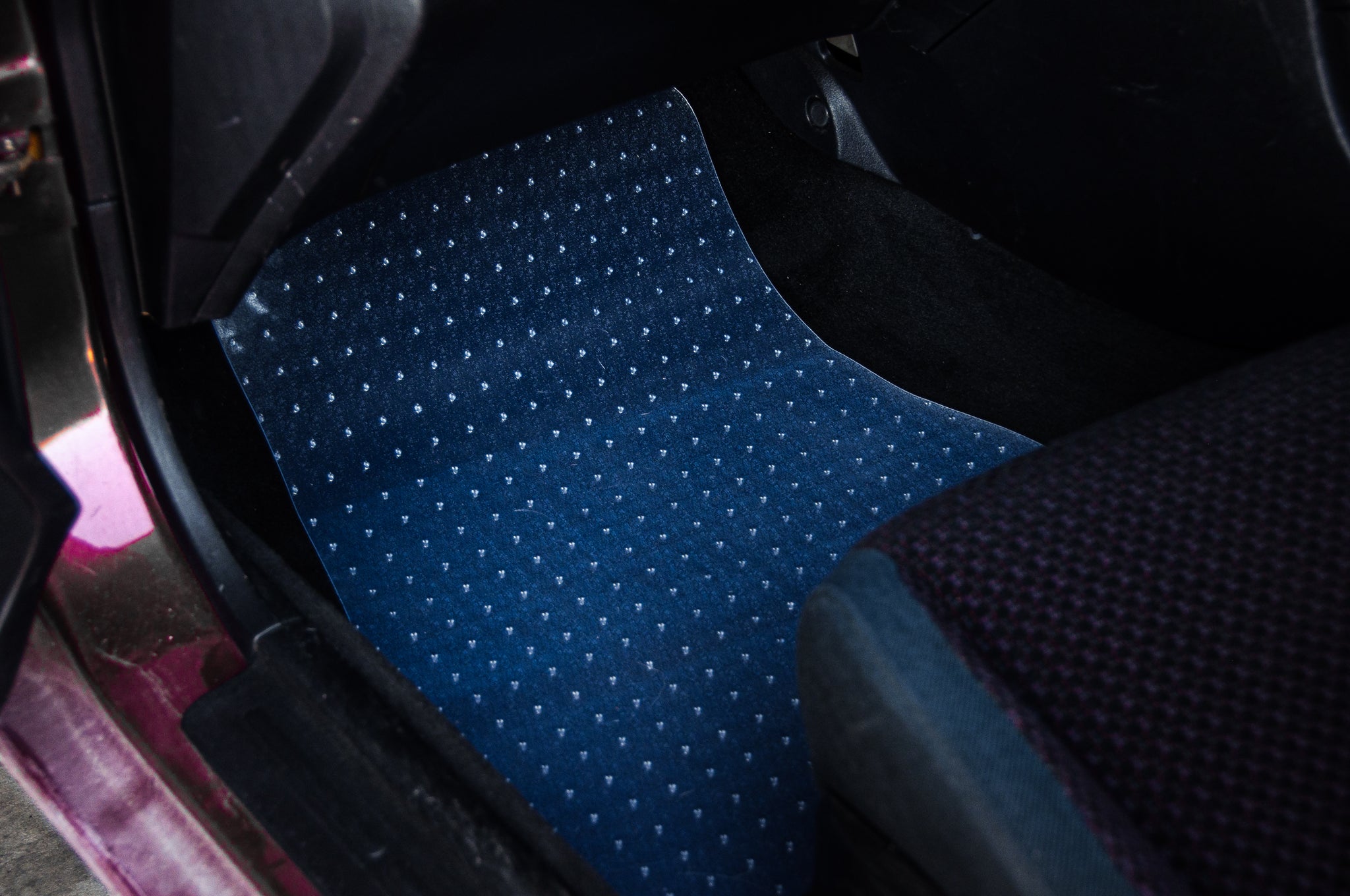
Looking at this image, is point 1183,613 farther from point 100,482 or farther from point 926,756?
point 100,482

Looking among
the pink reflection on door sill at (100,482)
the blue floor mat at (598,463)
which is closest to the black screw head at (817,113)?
the blue floor mat at (598,463)

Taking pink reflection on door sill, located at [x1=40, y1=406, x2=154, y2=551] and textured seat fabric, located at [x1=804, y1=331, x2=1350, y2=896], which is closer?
textured seat fabric, located at [x1=804, y1=331, x2=1350, y2=896]

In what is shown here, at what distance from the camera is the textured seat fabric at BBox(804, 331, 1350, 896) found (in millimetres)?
560

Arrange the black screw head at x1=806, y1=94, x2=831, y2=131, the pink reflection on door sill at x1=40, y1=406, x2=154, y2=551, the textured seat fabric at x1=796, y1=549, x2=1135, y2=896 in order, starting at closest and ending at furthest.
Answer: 1. the textured seat fabric at x1=796, y1=549, x2=1135, y2=896
2. the pink reflection on door sill at x1=40, y1=406, x2=154, y2=551
3. the black screw head at x1=806, y1=94, x2=831, y2=131

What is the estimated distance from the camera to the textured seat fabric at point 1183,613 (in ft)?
1.84

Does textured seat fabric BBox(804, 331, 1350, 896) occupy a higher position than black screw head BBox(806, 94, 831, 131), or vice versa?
black screw head BBox(806, 94, 831, 131)

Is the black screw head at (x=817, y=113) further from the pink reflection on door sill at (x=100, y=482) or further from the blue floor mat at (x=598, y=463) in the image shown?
the pink reflection on door sill at (x=100, y=482)

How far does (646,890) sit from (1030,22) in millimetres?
860

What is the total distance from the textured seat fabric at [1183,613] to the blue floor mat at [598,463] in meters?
0.44

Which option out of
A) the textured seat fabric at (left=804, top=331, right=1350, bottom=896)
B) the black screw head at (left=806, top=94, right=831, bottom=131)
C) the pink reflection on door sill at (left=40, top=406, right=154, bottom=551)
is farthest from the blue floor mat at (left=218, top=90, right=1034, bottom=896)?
the textured seat fabric at (left=804, top=331, right=1350, bottom=896)

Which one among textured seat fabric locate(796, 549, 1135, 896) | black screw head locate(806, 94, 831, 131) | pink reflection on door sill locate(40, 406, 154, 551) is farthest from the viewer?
black screw head locate(806, 94, 831, 131)

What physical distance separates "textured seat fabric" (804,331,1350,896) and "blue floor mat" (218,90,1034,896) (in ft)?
1.44

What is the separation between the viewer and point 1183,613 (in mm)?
632

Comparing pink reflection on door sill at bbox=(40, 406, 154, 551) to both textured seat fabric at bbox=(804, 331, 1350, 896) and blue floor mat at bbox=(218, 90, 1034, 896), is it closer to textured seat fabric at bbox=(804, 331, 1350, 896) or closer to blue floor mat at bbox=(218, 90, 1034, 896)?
blue floor mat at bbox=(218, 90, 1034, 896)
